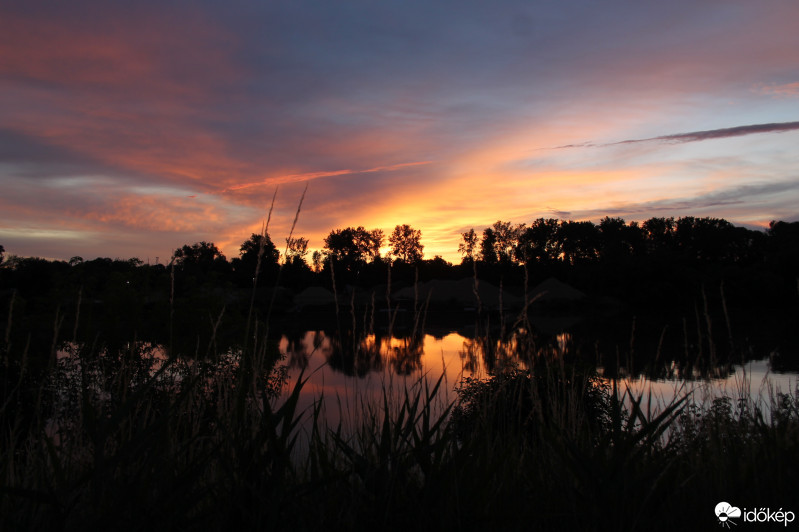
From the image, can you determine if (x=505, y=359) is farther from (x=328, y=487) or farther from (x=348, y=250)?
(x=348, y=250)

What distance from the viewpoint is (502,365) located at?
2.33 meters

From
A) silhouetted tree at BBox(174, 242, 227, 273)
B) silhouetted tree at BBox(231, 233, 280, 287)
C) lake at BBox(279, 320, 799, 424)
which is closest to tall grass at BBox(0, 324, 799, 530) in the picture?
lake at BBox(279, 320, 799, 424)

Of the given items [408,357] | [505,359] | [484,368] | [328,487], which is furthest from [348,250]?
[328,487]

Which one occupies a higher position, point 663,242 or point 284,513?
point 663,242

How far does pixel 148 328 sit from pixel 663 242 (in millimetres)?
47947

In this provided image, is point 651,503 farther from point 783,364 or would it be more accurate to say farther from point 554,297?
point 554,297

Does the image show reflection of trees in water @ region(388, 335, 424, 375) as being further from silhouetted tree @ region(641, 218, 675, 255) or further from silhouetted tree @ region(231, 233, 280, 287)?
silhouetted tree @ region(641, 218, 675, 255)

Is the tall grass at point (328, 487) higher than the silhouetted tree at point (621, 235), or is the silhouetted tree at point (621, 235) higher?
the silhouetted tree at point (621, 235)

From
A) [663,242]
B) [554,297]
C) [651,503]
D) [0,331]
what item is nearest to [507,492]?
[651,503]

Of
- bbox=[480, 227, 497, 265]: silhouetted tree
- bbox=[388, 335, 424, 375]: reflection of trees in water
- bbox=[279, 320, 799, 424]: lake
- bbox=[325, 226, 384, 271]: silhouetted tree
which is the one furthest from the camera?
bbox=[480, 227, 497, 265]: silhouetted tree

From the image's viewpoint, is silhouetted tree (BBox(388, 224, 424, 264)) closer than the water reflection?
No

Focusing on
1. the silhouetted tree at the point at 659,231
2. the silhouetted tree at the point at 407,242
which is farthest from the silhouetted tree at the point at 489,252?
the silhouetted tree at the point at 659,231

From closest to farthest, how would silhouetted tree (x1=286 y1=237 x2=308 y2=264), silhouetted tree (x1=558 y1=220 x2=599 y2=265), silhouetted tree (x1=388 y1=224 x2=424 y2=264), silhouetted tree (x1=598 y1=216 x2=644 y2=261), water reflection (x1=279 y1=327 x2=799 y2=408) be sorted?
silhouetted tree (x1=286 y1=237 x2=308 y2=264) < water reflection (x1=279 y1=327 x2=799 y2=408) < silhouetted tree (x1=388 y1=224 x2=424 y2=264) < silhouetted tree (x1=598 y1=216 x2=644 y2=261) < silhouetted tree (x1=558 y1=220 x2=599 y2=265)

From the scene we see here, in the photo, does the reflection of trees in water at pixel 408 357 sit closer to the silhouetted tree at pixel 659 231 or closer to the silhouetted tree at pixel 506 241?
the silhouetted tree at pixel 506 241
